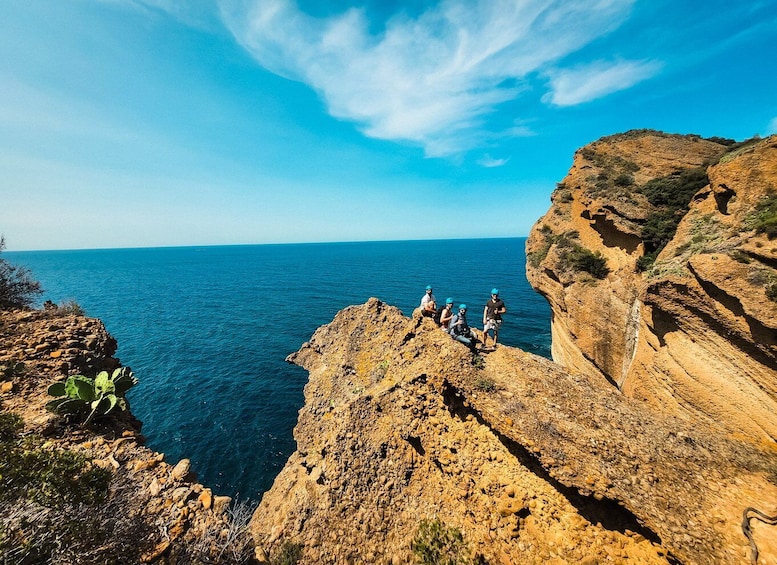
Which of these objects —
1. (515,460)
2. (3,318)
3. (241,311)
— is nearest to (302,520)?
(515,460)

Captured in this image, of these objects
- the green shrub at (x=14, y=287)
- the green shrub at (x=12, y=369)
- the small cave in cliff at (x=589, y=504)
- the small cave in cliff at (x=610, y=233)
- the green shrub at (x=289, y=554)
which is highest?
the small cave in cliff at (x=610, y=233)

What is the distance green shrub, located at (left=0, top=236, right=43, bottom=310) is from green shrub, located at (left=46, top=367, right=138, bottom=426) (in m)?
12.0

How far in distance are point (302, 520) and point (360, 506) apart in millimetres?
2634

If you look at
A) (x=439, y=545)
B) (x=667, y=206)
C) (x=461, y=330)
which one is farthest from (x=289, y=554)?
(x=667, y=206)

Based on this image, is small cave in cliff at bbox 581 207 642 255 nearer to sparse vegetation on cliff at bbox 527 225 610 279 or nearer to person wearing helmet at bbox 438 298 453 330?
sparse vegetation on cliff at bbox 527 225 610 279

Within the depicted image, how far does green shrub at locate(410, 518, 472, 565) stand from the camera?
11.1 metres

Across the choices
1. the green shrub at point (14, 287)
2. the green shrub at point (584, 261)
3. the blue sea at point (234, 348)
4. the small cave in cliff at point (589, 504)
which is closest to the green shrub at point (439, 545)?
the small cave in cliff at point (589, 504)

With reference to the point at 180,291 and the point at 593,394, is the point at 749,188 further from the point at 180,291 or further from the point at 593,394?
the point at 180,291

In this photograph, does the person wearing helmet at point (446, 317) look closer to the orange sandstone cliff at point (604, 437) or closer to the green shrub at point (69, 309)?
the orange sandstone cliff at point (604, 437)

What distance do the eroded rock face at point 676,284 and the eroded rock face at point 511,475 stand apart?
275 centimetres

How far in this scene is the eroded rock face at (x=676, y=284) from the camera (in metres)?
12.4

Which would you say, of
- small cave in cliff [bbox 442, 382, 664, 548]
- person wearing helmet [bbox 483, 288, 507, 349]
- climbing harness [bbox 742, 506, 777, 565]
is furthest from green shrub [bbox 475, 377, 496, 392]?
climbing harness [bbox 742, 506, 777, 565]

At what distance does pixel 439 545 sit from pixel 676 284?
15.8 metres

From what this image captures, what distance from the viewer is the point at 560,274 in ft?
84.3
